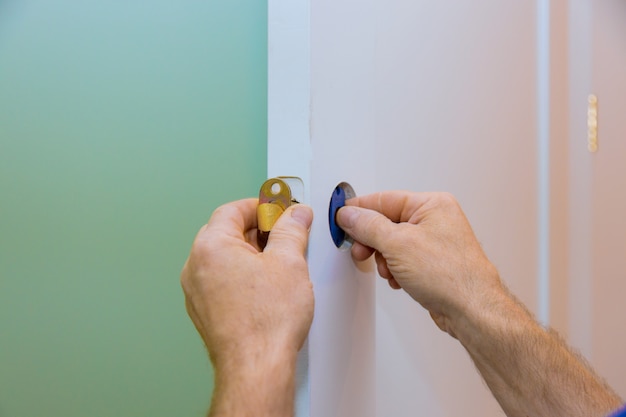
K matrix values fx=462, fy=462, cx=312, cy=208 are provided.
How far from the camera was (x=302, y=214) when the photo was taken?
42 cm

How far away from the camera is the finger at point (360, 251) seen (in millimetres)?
499

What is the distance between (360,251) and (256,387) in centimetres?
19

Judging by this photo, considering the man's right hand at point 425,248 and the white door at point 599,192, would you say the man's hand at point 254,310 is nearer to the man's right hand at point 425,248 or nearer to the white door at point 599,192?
the man's right hand at point 425,248

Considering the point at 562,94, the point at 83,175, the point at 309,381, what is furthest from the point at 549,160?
the point at 83,175

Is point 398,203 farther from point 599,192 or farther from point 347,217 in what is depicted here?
point 599,192

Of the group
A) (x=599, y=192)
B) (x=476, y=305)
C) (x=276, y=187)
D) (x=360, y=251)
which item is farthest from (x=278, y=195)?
(x=599, y=192)

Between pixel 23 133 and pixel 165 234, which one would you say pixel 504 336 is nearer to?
pixel 165 234

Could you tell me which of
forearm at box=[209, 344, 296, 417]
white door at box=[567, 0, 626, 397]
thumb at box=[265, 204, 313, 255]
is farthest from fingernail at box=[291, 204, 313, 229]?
white door at box=[567, 0, 626, 397]

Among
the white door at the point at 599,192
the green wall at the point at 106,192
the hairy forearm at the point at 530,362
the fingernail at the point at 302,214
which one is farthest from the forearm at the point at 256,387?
the white door at the point at 599,192

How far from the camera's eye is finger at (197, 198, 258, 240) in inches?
17.1

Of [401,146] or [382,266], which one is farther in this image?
[401,146]

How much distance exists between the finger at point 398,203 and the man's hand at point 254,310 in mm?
131

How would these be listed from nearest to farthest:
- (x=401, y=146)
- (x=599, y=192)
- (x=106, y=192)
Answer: (x=401, y=146) < (x=106, y=192) < (x=599, y=192)

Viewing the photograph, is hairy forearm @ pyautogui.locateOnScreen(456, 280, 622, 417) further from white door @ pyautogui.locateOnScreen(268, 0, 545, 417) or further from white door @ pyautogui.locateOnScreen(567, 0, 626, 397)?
white door @ pyautogui.locateOnScreen(567, 0, 626, 397)
